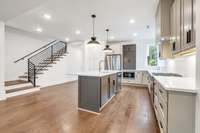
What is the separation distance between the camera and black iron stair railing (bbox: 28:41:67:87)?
6.06 m

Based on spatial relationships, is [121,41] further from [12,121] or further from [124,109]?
[12,121]

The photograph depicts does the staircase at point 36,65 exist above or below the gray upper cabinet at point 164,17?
below

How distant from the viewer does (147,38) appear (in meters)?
7.11

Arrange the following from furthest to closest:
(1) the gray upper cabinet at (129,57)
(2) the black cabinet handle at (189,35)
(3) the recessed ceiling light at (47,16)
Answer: (1) the gray upper cabinet at (129,57)
(3) the recessed ceiling light at (47,16)
(2) the black cabinet handle at (189,35)

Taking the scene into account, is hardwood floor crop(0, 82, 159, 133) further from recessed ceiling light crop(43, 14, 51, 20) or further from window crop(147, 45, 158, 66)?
window crop(147, 45, 158, 66)

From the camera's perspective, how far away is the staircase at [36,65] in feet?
16.4

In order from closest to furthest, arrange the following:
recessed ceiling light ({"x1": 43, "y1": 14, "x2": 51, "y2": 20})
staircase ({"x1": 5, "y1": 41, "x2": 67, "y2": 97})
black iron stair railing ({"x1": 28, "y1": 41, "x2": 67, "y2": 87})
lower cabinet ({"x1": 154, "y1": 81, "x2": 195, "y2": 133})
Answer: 1. lower cabinet ({"x1": 154, "y1": 81, "x2": 195, "y2": 133})
2. recessed ceiling light ({"x1": 43, "y1": 14, "x2": 51, "y2": 20})
3. staircase ({"x1": 5, "y1": 41, "x2": 67, "y2": 97})
4. black iron stair railing ({"x1": 28, "y1": 41, "x2": 67, "y2": 87})

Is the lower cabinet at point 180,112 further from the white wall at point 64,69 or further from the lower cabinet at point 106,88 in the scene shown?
the white wall at point 64,69

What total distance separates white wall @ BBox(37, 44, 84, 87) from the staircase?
0.29 m

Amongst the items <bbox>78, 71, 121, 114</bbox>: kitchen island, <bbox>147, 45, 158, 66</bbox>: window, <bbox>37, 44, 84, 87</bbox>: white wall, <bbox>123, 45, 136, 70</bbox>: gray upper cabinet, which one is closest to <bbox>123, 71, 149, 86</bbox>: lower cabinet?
<bbox>123, 45, 136, 70</bbox>: gray upper cabinet

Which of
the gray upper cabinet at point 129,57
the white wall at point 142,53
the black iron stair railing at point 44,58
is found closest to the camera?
the black iron stair railing at point 44,58

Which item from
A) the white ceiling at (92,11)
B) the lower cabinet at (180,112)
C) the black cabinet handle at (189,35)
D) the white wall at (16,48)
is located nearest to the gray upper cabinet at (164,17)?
the white ceiling at (92,11)

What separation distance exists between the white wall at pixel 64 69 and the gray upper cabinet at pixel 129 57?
129 inches

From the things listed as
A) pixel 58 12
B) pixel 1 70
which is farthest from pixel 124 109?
pixel 1 70
